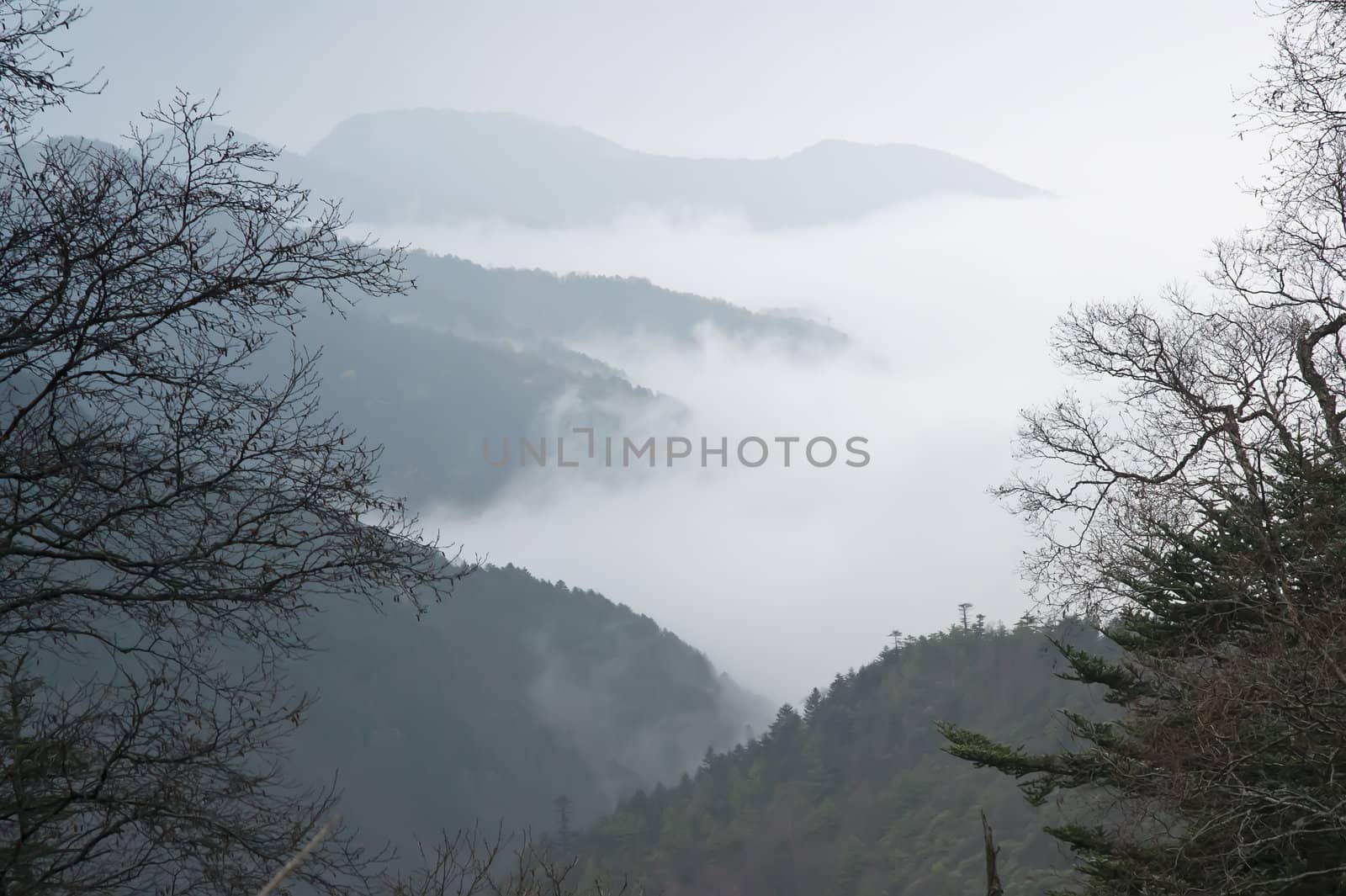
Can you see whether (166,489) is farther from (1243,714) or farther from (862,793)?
(862,793)

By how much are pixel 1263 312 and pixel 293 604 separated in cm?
1037

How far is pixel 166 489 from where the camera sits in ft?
17.5

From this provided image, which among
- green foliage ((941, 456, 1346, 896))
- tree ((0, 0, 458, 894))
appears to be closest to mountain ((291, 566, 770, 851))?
green foliage ((941, 456, 1346, 896))

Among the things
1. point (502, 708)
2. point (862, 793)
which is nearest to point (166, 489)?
point (862, 793)

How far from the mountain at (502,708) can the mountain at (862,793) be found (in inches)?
1665

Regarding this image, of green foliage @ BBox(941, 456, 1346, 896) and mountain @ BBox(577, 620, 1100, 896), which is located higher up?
green foliage @ BBox(941, 456, 1346, 896)

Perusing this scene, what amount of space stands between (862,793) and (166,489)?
91409mm

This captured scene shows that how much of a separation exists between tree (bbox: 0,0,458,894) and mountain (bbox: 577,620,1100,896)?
76238 mm

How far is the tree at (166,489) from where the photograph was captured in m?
4.87

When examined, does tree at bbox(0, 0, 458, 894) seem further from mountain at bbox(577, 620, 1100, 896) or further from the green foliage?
mountain at bbox(577, 620, 1100, 896)

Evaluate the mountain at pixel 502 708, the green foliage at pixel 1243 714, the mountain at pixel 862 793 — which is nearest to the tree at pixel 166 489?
the green foliage at pixel 1243 714

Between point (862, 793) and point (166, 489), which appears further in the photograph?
point (862, 793)

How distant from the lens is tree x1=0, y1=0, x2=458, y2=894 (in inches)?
192

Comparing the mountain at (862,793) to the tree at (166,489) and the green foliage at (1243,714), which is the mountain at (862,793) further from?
the tree at (166,489)
